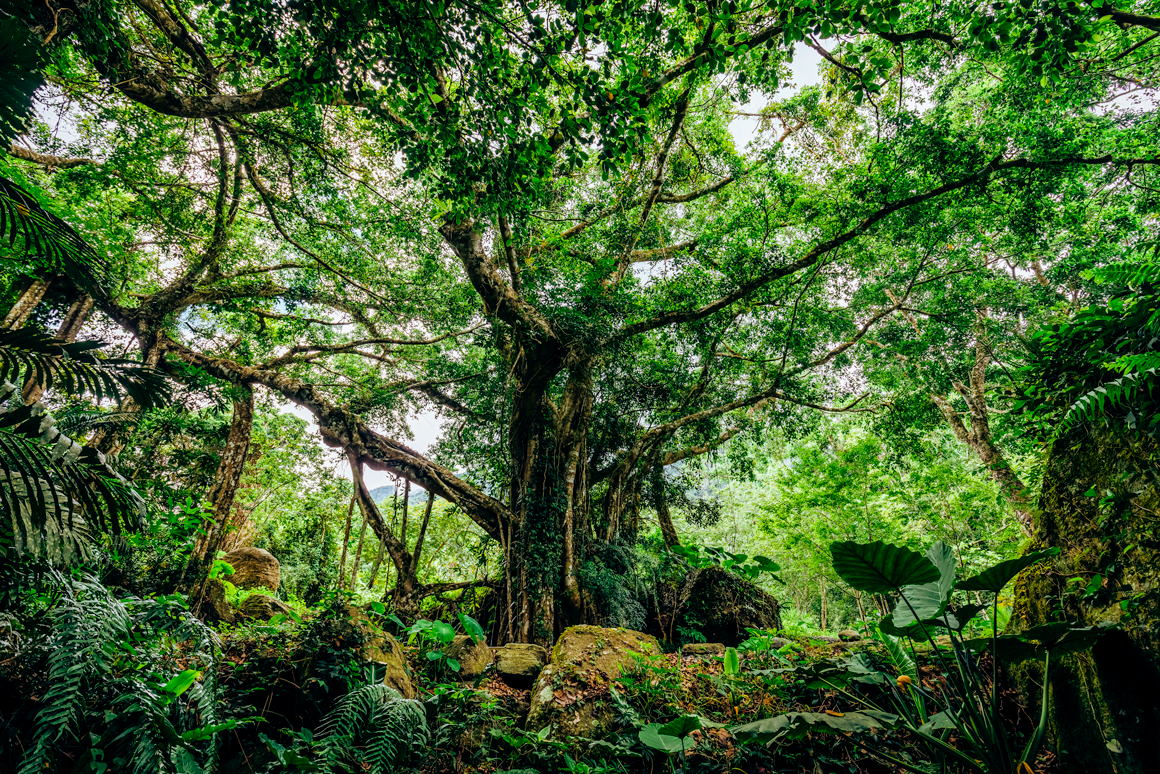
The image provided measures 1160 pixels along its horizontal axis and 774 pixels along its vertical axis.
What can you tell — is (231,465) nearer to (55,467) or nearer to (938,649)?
(55,467)

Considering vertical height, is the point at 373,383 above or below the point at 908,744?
above


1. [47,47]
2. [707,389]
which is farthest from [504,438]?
[47,47]

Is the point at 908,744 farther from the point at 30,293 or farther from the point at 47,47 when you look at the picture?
the point at 30,293

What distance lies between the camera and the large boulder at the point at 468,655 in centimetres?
377

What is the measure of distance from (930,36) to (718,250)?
3.17 metres

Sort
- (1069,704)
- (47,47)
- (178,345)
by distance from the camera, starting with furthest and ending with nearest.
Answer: (178,345)
(47,47)
(1069,704)

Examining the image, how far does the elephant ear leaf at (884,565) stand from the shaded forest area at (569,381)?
0.06 feet

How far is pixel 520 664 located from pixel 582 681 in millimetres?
1176

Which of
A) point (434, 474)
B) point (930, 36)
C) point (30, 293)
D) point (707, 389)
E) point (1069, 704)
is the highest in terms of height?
point (930, 36)

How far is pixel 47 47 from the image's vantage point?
3.35m

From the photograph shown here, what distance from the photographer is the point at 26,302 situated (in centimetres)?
697

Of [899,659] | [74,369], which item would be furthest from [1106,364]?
[74,369]

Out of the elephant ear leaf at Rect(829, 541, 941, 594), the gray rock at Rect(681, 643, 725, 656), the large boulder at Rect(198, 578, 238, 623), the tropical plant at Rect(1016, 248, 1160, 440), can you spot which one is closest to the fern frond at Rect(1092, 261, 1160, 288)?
the tropical plant at Rect(1016, 248, 1160, 440)

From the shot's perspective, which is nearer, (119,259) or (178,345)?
(119,259)
